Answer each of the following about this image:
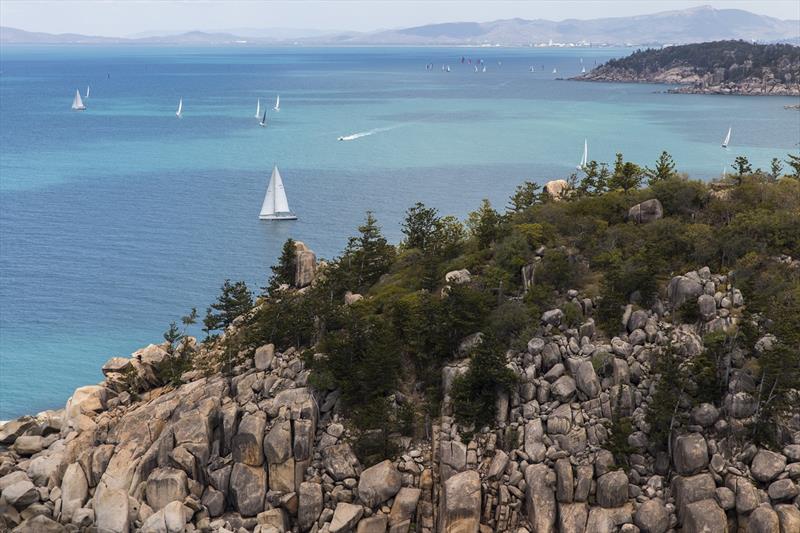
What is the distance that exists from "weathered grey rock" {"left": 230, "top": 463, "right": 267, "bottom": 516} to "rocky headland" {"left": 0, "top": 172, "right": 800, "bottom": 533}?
0.21ft

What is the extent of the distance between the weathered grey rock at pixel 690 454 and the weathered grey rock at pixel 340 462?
12411 millimetres

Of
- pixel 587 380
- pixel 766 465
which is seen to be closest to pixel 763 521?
pixel 766 465

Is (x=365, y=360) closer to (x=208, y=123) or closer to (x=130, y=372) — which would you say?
(x=130, y=372)

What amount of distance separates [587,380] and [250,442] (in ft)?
45.7

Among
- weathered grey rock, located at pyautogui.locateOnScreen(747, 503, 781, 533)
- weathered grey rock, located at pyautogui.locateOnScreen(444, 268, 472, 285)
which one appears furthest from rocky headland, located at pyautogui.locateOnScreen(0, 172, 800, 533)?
weathered grey rock, located at pyautogui.locateOnScreen(444, 268, 472, 285)

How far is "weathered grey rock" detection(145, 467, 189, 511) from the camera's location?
3212 centimetres

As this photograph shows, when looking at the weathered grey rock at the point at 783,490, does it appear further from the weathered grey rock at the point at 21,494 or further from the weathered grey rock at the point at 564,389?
the weathered grey rock at the point at 21,494

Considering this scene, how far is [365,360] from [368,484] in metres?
5.45

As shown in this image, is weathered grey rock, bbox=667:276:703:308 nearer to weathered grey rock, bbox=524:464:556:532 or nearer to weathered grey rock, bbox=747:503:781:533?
weathered grey rock, bbox=747:503:781:533

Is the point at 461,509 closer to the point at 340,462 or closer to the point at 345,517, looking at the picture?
the point at 345,517

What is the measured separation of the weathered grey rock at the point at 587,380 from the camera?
32.1 m

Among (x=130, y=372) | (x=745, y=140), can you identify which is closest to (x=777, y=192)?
(x=130, y=372)

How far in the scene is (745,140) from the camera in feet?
417

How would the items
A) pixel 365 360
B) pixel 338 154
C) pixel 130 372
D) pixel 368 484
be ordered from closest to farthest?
pixel 368 484, pixel 365 360, pixel 130 372, pixel 338 154
